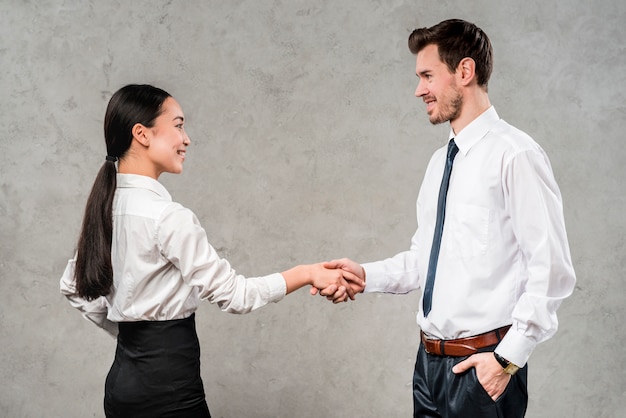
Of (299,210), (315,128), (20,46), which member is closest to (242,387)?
(299,210)

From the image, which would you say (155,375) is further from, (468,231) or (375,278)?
(468,231)

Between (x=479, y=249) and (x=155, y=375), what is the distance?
3.50 ft

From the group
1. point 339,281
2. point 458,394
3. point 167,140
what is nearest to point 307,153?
point 339,281

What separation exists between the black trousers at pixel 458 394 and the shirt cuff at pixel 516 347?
12 centimetres

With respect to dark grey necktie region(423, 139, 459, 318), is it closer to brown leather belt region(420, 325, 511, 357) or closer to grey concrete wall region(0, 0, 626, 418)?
brown leather belt region(420, 325, 511, 357)

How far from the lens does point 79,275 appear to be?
6.77 feet

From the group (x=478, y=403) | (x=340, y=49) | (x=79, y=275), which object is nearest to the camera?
(x=478, y=403)

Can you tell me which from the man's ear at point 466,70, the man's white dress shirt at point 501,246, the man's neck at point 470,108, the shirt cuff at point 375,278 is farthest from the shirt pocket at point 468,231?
the shirt cuff at point 375,278

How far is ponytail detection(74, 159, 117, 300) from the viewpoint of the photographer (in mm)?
2018

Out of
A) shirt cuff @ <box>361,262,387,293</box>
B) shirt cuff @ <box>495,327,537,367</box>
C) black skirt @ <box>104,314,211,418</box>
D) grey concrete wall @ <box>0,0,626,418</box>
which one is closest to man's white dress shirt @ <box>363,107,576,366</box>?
shirt cuff @ <box>495,327,537,367</box>

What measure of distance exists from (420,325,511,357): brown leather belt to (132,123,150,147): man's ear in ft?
3.68

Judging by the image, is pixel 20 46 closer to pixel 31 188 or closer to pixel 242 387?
pixel 31 188

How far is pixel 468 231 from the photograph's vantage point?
6.35ft

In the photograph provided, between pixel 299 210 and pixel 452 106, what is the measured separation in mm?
1576
